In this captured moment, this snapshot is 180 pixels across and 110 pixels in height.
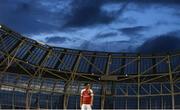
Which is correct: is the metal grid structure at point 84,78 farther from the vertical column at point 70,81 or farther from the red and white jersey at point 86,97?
the red and white jersey at point 86,97

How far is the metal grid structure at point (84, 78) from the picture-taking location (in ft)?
181

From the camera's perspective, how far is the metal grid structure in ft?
181

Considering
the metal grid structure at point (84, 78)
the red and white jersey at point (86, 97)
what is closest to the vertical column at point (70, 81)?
the metal grid structure at point (84, 78)

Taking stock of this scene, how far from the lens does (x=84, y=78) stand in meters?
58.3

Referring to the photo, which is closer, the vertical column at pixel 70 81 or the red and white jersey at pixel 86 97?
the red and white jersey at pixel 86 97

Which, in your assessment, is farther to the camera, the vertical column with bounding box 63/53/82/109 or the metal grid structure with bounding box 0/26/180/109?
the vertical column with bounding box 63/53/82/109

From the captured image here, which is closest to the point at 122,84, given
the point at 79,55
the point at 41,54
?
the point at 79,55

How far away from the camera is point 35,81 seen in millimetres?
56812

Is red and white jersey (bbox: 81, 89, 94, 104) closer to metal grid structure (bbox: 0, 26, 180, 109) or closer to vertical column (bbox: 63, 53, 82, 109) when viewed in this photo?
metal grid structure (bbox: 0, 26, 180, 109)

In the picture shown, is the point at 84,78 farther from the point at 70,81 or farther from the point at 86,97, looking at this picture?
the point at 86,97

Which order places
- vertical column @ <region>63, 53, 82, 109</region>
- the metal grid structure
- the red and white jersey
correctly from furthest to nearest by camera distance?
vertical column @ <region>63, 53, 82, 109</region> → the metal grid structure → the red and white jersey

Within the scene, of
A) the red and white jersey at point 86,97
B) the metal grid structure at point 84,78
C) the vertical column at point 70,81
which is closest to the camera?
the red and white jersey at point 86,97

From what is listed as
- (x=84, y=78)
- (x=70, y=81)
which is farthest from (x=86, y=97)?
(x=84, y=78)

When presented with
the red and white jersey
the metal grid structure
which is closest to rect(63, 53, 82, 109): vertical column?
the metal grid structure
